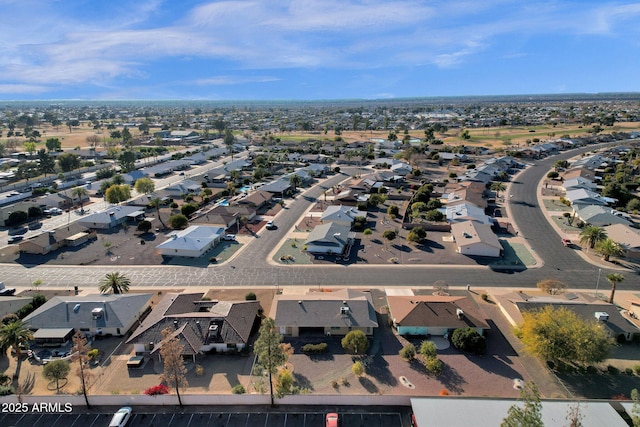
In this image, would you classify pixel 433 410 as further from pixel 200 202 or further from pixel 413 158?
pixel 413 158

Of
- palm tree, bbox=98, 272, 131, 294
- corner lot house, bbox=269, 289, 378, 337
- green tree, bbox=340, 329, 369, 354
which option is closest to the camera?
green tree, bbox=340, 329, 369, 354

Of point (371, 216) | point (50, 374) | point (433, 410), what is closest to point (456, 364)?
point (433, 410)

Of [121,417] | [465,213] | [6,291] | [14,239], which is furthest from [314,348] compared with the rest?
[14,239]

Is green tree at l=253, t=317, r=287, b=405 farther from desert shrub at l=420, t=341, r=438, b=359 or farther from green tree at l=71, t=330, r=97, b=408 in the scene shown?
desert shrub at l=420, t=341, r=438, b=359

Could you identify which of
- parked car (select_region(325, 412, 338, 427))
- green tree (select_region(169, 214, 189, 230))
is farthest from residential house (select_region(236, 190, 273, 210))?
parked car (select_region(325, 412, 338, 427))

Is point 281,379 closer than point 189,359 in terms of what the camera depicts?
Yes

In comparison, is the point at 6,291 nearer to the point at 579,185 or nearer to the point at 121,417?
the point at 121,417

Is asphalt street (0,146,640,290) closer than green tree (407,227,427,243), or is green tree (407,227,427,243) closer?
asphalt street (0,146,640,290)

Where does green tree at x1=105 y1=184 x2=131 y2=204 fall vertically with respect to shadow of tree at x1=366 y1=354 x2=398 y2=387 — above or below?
above
